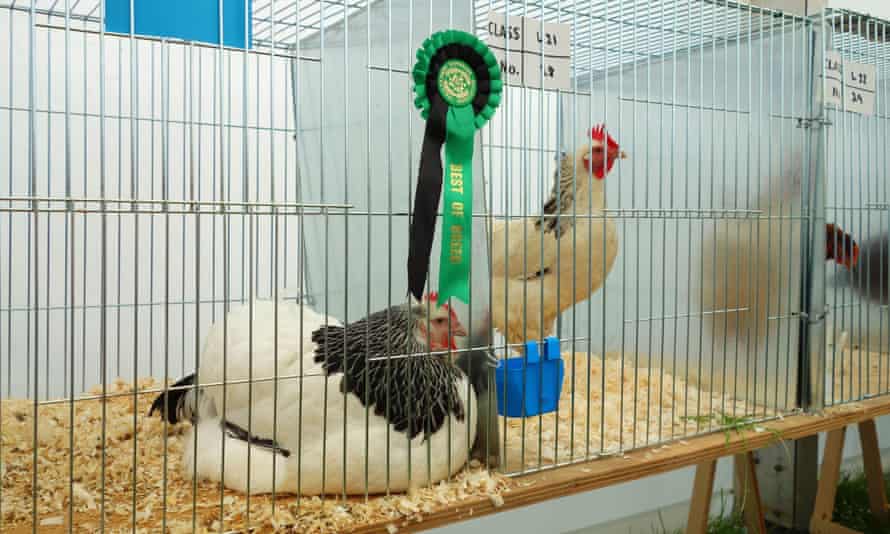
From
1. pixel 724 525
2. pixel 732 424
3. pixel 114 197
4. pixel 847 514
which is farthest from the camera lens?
pixel 847 514

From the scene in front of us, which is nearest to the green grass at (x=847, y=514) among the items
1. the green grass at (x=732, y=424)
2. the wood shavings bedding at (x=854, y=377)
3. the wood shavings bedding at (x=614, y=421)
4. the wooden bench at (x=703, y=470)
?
the wooden bench at (x=703, y=470)

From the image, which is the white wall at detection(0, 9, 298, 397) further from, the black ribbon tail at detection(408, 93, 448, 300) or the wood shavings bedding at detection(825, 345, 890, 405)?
the wood shavings bedding at detection(825, 345, 890, 405)

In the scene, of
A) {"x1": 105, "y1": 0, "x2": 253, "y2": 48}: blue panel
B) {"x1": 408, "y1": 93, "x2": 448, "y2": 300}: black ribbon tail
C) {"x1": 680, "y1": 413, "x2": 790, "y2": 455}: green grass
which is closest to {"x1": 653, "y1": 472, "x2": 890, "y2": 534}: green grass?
{"x1": 680, "y1": 413, "x2": 790, "y2": 455}: green grass

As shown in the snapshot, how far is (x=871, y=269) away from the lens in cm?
205

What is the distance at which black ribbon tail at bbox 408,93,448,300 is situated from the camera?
3.75ft

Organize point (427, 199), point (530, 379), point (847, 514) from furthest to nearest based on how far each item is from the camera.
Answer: point (847, 514) < point (530, 379) < point (427, 199)

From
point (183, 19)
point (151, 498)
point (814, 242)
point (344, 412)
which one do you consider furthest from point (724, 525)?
point (183, 19)

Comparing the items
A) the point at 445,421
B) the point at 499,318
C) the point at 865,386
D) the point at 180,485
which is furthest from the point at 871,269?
the point at 180,485

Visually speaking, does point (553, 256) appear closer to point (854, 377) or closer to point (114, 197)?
point (854, 377)

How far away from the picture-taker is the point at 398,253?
1.67m

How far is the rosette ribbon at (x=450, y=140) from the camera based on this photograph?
45.4 inches

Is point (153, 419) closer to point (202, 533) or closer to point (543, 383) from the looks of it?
point (202, 533)

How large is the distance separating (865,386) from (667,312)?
24.8 inches

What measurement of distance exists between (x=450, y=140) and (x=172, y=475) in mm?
790
